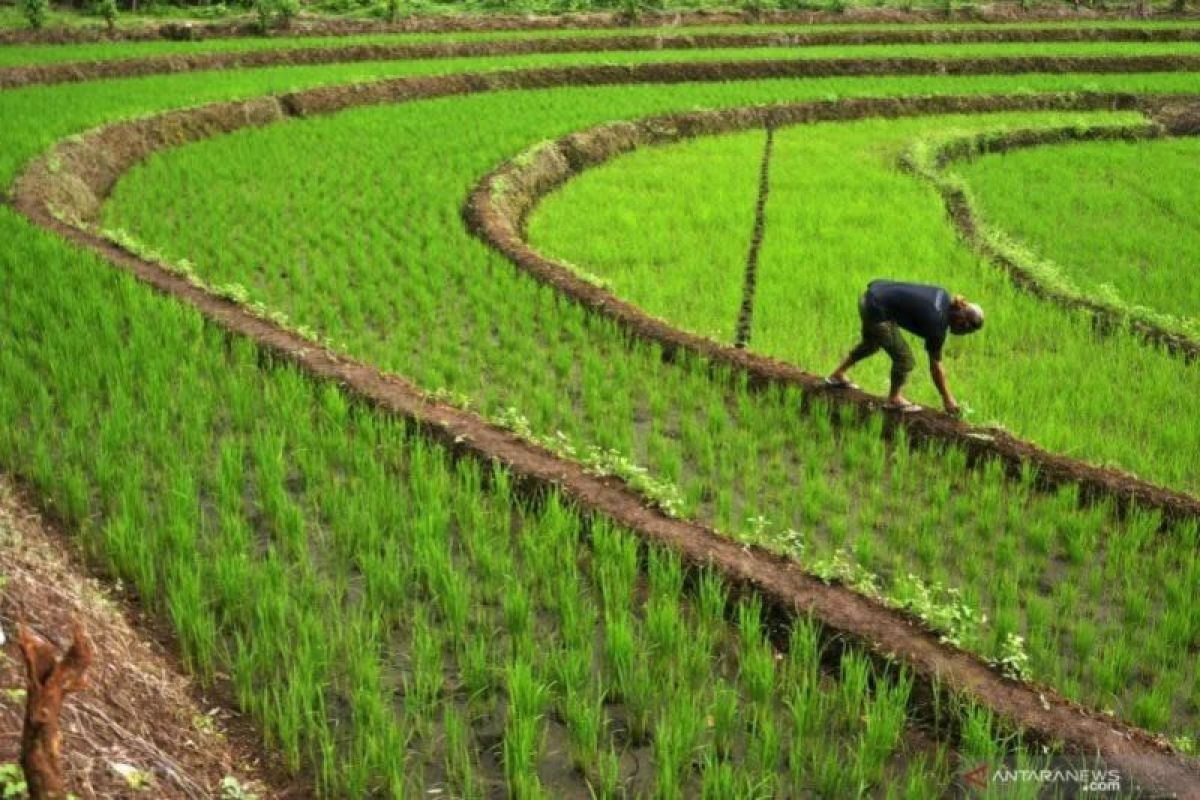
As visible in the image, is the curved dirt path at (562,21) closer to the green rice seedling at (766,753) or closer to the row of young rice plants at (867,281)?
the row of young rice plants at (867,281)

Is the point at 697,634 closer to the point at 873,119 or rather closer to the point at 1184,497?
the point at 1184,497

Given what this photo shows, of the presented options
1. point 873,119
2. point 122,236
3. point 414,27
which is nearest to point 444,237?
point 122,236

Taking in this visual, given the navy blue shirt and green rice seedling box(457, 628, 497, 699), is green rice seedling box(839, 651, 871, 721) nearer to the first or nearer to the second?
green rice seedling box(457, 628, 497, 699)

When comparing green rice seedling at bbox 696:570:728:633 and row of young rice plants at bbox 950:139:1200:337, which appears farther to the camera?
row of young rice plants at bbox 950:139:1200:337

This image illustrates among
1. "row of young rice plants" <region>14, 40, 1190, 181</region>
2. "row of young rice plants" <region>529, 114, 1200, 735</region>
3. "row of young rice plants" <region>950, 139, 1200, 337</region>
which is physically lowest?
"row of young rice plants" <region>529, 114, 1200, 735</region>

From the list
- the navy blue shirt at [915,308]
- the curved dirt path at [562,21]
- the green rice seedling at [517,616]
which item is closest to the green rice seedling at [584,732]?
the green rice seedling at [517,616]

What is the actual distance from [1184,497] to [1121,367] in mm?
2222

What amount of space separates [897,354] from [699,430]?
1.09 meters

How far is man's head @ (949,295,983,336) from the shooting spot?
509 centimetres

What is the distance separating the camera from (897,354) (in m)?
5.43

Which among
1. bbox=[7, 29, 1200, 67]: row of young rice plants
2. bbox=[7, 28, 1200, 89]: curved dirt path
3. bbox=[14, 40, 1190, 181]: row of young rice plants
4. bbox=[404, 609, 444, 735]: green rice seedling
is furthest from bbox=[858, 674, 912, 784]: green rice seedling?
bbox=[7, 29, 1200, 67]: row of young rice plants

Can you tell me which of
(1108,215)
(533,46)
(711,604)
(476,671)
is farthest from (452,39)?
(476,671)

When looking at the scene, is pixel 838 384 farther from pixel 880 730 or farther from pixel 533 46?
pixel 533 46

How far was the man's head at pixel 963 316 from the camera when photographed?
5090 mm
